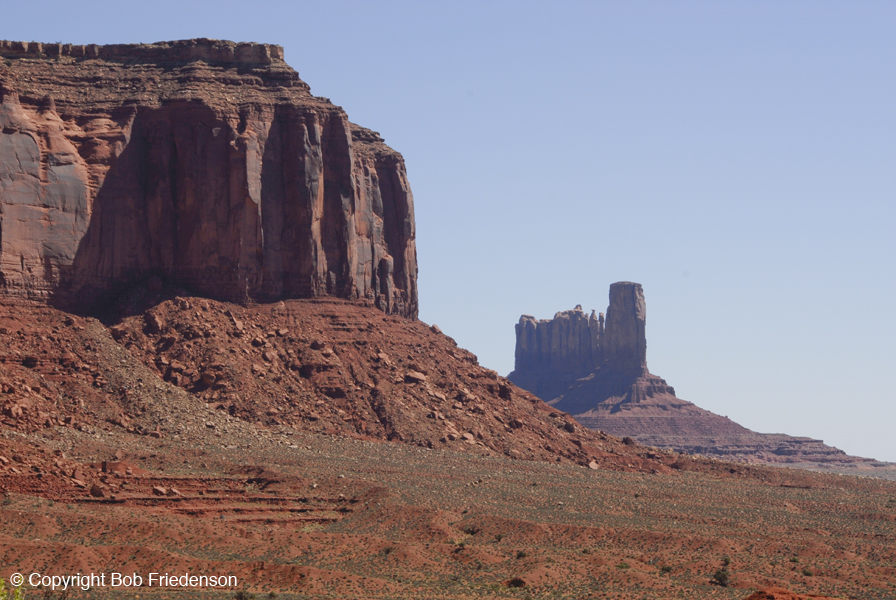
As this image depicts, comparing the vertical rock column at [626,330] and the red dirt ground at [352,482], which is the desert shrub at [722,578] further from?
the vertical rock column at [626,330]

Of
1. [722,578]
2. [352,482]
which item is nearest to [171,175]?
[352,482]

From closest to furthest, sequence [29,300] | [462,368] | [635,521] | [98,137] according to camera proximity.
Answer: [635,521]
[29,300]
[98,137]
[462,368]

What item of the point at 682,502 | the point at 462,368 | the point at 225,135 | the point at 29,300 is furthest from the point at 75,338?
the point at 682,502

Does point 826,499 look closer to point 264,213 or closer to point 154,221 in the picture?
point 264,213

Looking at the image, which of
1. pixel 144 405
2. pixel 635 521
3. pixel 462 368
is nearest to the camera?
pixel 635 521

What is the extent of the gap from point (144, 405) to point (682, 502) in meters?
29.3

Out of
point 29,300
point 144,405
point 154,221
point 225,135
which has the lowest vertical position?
point 144,405

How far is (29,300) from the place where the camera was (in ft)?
249

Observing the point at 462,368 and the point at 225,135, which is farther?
the point at 462,368

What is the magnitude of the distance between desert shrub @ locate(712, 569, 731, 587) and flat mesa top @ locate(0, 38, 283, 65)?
54444 millimetres
